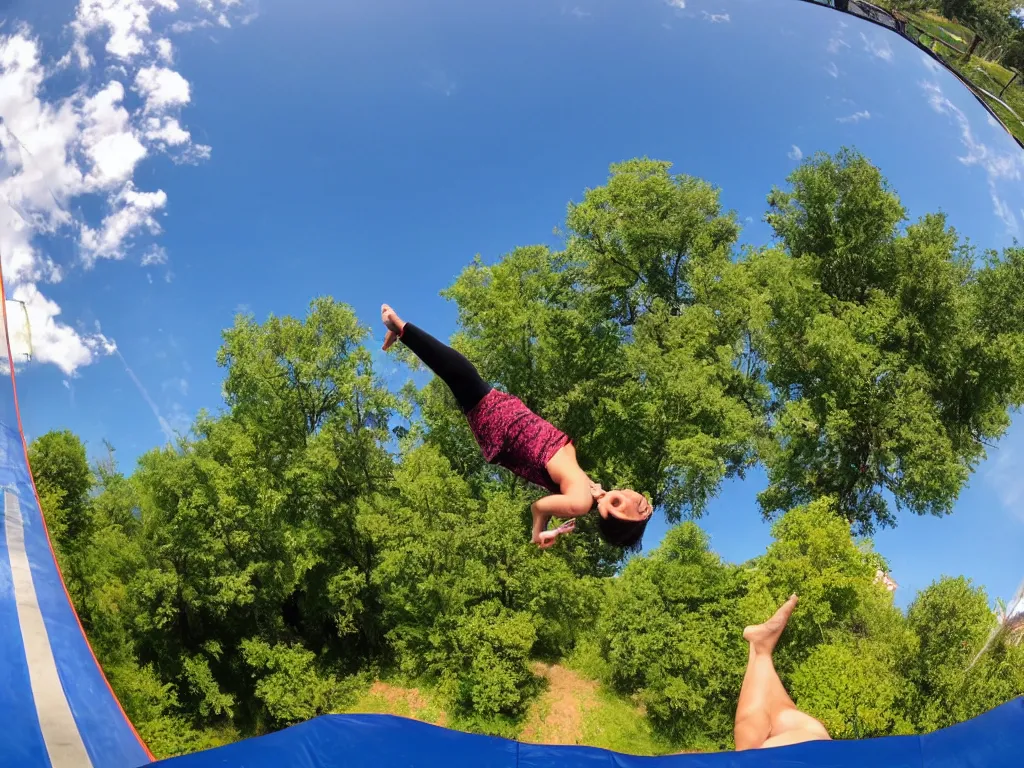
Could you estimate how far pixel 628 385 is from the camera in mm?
14695

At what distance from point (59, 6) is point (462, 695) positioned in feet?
42.3

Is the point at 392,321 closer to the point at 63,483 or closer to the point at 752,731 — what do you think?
the point at 752,731

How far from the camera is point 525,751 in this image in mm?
5094

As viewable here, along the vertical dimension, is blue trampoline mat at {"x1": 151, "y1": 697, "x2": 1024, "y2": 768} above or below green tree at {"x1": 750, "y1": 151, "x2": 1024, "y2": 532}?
below

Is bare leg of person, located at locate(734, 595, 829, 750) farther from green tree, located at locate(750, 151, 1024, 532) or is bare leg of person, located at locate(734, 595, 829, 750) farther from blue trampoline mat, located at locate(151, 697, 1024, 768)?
green tree, located at locate(750, 151, 1024, 532)

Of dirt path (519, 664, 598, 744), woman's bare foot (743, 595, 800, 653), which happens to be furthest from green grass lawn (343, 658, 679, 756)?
woman's bare foot (743, 595, 800, 653)

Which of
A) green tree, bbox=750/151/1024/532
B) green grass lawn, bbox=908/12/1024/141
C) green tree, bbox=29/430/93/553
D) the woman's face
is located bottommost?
green tree, bbox=29/430/93/553

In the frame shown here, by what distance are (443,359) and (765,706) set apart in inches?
137

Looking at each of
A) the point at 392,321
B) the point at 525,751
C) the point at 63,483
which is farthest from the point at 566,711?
the point at 392,321

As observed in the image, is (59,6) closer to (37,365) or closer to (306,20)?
(306,20)

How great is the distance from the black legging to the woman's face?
132 cm

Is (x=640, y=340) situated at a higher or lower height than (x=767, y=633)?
higher

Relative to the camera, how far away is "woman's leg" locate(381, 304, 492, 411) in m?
5.34

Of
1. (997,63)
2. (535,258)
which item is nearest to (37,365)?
(535,258)
